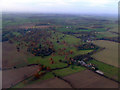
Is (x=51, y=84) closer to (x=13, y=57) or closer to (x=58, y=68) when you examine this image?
(x=58, y=68)

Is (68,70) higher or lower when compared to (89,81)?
higher

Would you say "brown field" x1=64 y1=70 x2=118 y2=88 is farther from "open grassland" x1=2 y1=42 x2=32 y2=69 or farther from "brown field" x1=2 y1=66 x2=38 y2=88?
"open grassland" x1=2 y1=42 x2=32 y2=69

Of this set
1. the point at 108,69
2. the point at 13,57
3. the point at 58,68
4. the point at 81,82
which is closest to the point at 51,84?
the point at 81,82

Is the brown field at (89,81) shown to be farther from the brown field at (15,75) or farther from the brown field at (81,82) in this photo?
the brown field at (15,75)

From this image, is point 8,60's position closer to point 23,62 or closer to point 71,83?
point 23,62

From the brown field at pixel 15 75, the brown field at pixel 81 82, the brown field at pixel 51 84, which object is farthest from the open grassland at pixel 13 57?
the brown field at pixel 81 82

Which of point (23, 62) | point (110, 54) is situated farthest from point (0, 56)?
point (110, 54)
